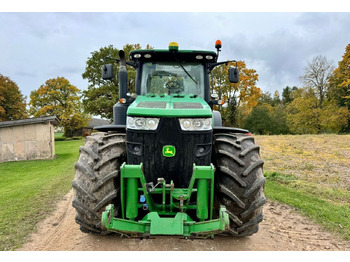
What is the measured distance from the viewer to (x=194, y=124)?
3.46m

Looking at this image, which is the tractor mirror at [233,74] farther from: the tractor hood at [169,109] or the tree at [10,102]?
the tree at [10,102]

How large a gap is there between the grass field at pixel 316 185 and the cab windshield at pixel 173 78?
3.61 metres

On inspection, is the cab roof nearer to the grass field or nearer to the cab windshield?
the cab windshield

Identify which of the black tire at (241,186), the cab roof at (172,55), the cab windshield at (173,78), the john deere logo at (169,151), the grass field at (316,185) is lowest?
the grass field at (316,185)

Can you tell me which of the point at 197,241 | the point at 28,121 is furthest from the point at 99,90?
the point at 197,241

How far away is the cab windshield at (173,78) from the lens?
15.5ft

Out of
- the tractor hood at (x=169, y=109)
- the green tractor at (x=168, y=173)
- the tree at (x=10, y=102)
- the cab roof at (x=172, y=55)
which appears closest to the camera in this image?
the green tractor at (x=168, y=173)

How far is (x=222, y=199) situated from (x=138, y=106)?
5.60 feet

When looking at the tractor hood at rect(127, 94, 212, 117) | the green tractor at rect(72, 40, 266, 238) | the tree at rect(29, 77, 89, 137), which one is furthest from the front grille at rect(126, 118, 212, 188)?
the tree at rect(29, 77, 89, 137)

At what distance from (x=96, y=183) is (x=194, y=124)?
1.50 meters

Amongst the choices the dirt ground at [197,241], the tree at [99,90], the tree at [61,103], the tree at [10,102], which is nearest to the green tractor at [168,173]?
the dirt ground at [197,241]

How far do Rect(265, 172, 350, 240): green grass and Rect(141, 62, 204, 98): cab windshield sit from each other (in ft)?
11.5

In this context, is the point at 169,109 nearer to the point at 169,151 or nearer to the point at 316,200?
the point at 169,151

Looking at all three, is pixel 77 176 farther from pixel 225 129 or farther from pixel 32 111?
pixel 32 111
